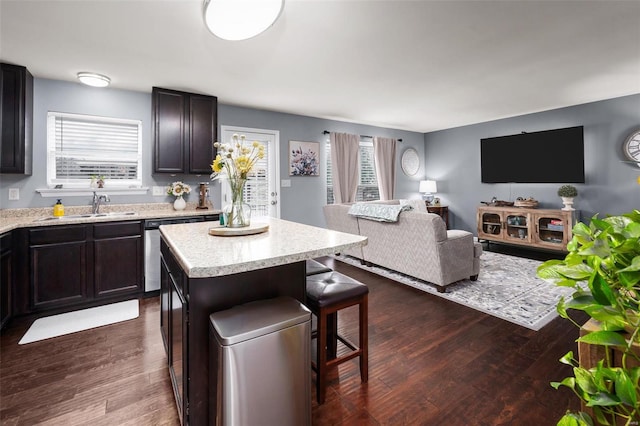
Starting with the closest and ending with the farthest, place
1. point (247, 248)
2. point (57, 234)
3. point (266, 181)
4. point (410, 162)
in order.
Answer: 1. point (247, 248)
2. point (57, 234)
3. point (266, 181)
4. point (410, 162)

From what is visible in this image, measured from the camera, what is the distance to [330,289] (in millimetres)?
1712

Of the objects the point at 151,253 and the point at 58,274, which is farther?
the point at 151,253

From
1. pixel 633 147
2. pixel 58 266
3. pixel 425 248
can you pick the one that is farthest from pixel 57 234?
pixel 633 147

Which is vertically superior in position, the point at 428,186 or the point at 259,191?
the point at 428,186

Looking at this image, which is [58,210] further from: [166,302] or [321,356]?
[321,356]

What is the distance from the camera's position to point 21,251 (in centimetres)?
266

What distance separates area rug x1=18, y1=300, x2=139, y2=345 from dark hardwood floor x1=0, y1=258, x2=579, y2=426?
98mm

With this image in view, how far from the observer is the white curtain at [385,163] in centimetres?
604

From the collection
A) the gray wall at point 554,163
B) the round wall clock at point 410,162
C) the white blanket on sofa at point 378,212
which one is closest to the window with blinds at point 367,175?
the round wall clock at point 410,162

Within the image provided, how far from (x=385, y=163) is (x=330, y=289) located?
4.85 m

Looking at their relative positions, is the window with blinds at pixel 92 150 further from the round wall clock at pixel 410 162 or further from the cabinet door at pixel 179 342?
the round wall clock at pixel 410 162

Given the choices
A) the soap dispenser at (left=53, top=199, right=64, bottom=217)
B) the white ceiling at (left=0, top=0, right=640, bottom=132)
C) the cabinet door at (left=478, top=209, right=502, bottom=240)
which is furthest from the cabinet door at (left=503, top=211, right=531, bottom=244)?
the soap dispenser at (left=53, top=199, right=64, bottom=217)

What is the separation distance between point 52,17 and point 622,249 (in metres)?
3.32

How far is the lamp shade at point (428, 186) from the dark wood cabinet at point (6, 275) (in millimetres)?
6355
